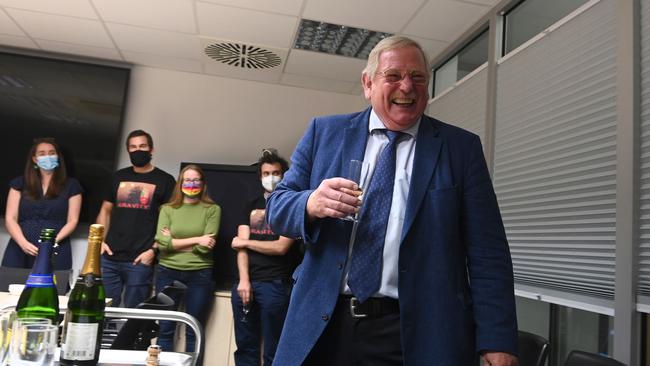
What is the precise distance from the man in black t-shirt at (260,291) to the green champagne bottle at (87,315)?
2174 millimetres

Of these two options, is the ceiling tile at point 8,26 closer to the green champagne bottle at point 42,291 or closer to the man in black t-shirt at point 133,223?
the man in black t-shirt at point 133,223

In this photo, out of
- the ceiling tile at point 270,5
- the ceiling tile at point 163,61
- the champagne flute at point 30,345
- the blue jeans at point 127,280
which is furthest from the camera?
the ceiling tile at point 163,61

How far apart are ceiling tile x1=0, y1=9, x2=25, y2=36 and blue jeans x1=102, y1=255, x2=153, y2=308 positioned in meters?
2.08

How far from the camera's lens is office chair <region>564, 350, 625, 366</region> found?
1361mm

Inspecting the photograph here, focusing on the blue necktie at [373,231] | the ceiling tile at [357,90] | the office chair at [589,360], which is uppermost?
the ceiling tile at [357,90]

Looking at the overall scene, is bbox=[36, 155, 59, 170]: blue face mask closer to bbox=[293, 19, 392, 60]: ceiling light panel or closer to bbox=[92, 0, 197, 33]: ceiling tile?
bbox=[92, 0, 197, 33]: ceiling tile

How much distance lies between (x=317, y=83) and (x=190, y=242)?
7.27 ft

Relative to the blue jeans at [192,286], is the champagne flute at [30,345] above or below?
above

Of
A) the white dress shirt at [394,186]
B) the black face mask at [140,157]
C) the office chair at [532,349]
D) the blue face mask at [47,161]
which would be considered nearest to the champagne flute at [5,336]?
the white dress shirt at [394,186]

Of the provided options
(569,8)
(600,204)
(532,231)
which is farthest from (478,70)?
(600,204)

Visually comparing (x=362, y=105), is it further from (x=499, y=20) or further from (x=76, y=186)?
(x=76, y=186)

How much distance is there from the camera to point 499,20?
3.30m

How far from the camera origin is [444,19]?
136 inches

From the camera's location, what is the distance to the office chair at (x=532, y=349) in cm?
158
